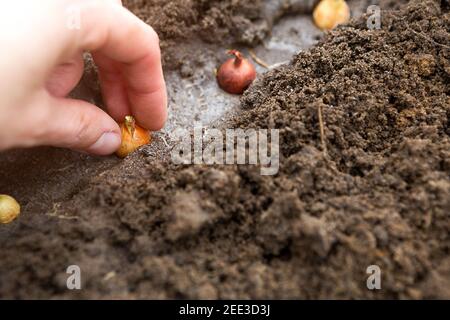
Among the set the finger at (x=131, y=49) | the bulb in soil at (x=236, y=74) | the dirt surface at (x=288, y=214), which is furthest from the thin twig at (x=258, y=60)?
the finger at (x=131, y=49)

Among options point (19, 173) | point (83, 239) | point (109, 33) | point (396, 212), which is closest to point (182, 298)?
point (83, 239)

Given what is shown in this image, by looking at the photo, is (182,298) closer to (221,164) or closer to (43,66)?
(221,164)

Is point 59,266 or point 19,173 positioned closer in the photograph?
point 59,266

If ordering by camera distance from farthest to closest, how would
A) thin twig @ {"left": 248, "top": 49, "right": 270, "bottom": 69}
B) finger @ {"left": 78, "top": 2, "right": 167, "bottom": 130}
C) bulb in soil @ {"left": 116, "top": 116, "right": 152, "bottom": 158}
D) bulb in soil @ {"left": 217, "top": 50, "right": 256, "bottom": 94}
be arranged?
1. thin twig @ {"left": 248, "top": 49, "right": 270, "bottom": 69}
2. bulb in soil @ {"left": 217, "top": 50, "right": 256, "bottom": 94}
3. bulb in soil @ {"left": 116, "top": 116, "right": 152, "bottom": 158}
4. finger @ {"left": 78, "top": 2, "right": 167, "bottom": 130}

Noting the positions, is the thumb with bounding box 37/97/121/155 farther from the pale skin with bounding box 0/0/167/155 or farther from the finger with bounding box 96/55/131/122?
the finger with bounding box 96/55/131/122

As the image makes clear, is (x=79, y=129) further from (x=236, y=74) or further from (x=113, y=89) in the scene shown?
(x=236, y=74)

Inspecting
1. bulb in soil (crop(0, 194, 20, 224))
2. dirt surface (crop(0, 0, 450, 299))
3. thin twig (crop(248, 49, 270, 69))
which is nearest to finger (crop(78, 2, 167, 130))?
dirt surface (crop(0, 0, 450, 299))
